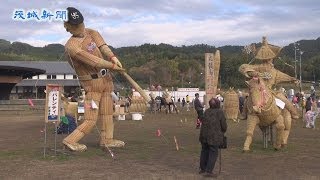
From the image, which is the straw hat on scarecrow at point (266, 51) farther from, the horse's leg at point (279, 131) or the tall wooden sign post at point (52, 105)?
the tall wooden sign post at point (52, 105)

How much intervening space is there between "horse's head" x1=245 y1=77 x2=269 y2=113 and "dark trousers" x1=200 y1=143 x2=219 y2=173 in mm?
3004

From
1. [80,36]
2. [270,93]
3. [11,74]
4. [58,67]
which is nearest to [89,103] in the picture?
[80,36]

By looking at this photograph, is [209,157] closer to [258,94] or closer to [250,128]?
[250,128]

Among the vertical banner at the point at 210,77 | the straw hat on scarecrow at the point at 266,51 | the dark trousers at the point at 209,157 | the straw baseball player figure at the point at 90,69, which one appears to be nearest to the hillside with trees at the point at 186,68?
the vertical banner at the point at 210,77

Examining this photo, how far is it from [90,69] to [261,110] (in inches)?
175

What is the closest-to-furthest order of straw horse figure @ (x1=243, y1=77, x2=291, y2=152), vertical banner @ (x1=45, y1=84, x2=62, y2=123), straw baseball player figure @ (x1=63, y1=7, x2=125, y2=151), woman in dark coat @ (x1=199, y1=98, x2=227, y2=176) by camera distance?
woman in dark coat @ (x1=199, y1=98, x2=227, y2=176)
vertical banner @ (x1=45, y1=84, x2=62, y2=123)
straw baseball player figure @ (x1=63, y1=7, x2=125, y2=151)
straw horse figure @ (x1=243, y1=77, x2=291, y2=152)

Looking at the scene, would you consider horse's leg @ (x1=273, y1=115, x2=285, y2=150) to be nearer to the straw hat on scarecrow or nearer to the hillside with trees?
the straw hat on scarecrow

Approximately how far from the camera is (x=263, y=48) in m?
13.0

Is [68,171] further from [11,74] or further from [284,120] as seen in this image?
[11,74]

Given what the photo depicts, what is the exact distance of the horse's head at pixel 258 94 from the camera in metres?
11.7

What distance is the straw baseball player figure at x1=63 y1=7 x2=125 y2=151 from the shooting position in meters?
11.6

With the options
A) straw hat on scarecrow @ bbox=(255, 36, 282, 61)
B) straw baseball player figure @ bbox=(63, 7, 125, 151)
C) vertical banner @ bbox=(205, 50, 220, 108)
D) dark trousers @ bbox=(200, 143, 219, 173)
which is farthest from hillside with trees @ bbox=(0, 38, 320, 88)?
dark trousers @ bbox=(200, 143, 219, 173)

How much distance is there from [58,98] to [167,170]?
11.7 feet

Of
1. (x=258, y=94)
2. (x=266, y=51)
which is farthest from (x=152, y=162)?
(x=266, y=51)
